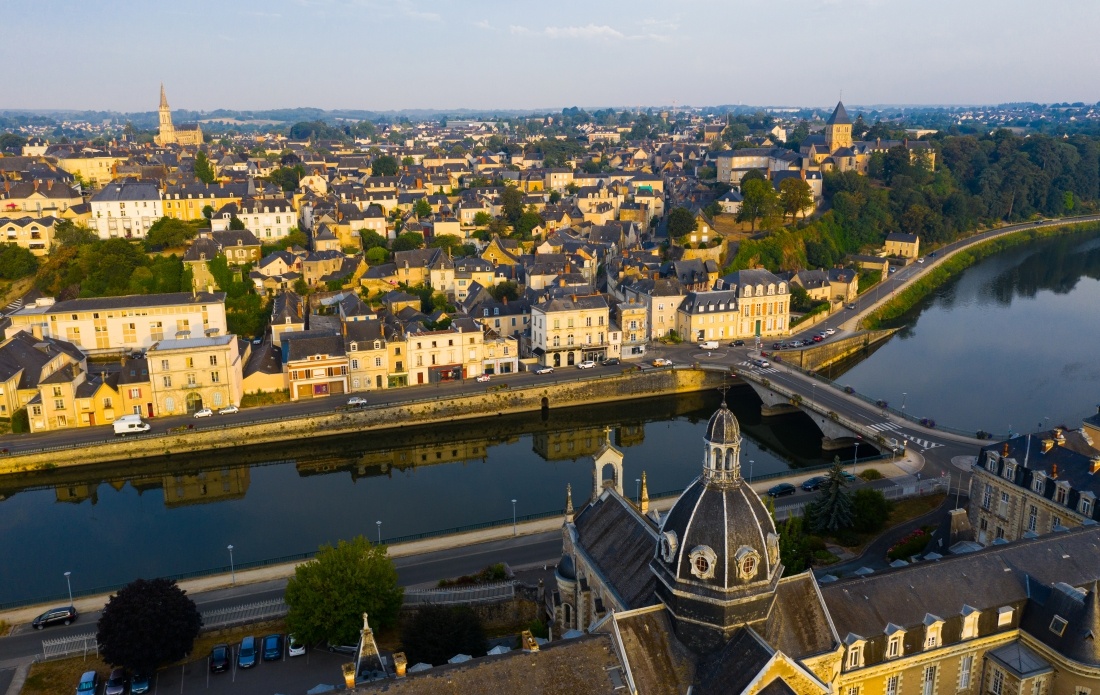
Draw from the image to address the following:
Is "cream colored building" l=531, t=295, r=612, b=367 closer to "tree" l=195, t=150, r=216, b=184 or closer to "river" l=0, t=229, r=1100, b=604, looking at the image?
"river" l=0, t=229, r=1100, b=604

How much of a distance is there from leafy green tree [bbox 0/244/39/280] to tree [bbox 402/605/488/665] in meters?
60.8

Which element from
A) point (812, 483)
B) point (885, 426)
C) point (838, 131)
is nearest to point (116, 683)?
point (812, 483)

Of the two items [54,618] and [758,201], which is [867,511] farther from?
[758,201]

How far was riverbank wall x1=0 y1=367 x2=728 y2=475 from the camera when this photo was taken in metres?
42.4

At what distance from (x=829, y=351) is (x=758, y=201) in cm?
2489

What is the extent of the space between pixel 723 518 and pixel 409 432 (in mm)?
33059

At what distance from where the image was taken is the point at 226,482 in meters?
42.1

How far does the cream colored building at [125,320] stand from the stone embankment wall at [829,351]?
3978 centimetres

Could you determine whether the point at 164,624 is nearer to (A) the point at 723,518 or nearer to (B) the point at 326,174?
(A) the point at 723,518

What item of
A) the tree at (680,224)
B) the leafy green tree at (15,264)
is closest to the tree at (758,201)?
the tree at (680,224)

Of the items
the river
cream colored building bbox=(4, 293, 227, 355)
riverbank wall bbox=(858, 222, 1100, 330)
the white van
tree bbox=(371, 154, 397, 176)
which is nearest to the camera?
the river

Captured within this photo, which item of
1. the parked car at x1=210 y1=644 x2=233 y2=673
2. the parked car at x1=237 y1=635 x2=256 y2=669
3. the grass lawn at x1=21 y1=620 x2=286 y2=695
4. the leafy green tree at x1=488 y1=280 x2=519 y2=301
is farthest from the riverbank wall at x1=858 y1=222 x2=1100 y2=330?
the parked car at x1=210 y1=644 x2=233 y2=673

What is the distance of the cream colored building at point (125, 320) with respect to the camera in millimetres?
53219

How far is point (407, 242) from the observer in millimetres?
71000
